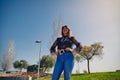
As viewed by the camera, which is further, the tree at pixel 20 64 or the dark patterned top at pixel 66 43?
the tree at pixel 20 64

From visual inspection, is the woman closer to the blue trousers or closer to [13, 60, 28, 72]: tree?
the blue trousers

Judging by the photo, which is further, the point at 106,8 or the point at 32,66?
the point at 32,66

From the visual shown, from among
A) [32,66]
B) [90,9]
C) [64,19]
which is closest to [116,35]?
[90,9]

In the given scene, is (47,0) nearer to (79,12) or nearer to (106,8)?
(79,12)

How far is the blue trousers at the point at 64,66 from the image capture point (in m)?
1.89

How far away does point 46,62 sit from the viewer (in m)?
4.17

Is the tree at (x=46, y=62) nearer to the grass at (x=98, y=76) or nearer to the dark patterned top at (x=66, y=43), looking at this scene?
the grass at (x=98, y=76)

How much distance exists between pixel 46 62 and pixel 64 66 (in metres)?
2.29

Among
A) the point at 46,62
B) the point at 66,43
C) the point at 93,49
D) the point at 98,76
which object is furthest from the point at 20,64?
the point at 66,43

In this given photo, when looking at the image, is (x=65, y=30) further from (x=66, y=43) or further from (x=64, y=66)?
(x=64, y=66)

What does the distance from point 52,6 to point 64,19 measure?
27cm

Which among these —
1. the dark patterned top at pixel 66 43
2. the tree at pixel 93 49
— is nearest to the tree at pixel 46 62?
the tree at pixel 93 49

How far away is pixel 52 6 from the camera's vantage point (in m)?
3.63

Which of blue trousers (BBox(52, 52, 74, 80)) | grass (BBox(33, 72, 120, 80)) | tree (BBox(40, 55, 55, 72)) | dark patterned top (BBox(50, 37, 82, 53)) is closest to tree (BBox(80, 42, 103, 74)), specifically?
grass (BBox(33, 72, 120, 80))
